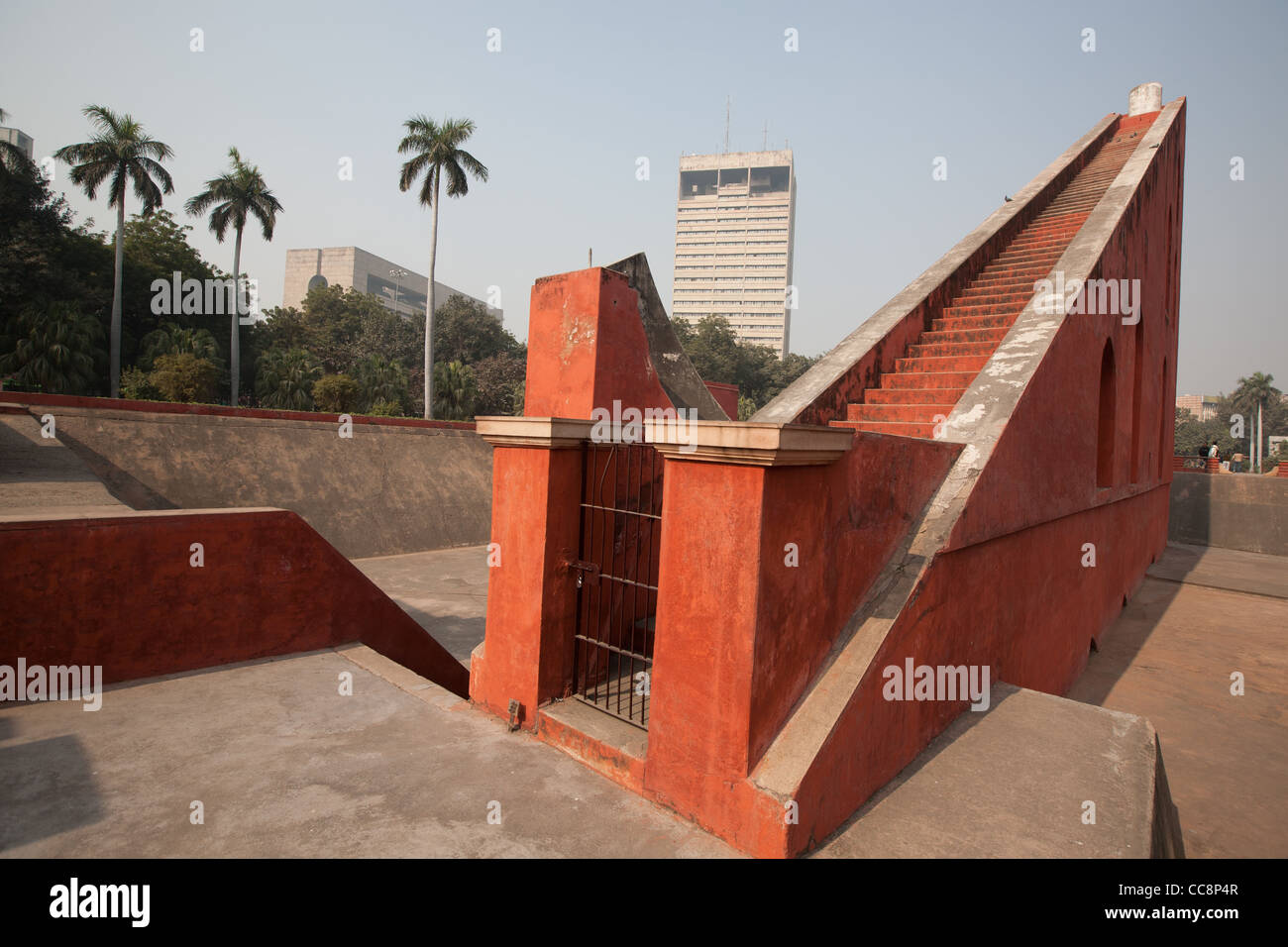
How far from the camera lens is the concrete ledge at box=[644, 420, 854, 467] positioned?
2473 mm

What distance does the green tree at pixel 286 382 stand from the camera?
2286cm

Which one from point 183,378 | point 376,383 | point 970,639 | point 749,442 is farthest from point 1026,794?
point 376,383

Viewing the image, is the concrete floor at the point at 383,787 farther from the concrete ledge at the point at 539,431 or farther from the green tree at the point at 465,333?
the green tree at the point at 465,333

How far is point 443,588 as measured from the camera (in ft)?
31.7

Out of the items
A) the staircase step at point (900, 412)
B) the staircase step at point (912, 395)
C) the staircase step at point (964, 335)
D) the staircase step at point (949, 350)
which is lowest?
the staircase step at point (900, 412)

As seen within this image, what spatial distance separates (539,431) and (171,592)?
2635mm

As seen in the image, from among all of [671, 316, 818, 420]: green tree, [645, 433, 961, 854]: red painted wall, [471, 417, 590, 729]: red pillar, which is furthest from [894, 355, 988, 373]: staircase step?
[671, 316, 818, 420]: green tree

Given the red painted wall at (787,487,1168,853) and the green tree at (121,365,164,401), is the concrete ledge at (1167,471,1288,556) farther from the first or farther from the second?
the green tree at (121,365,164,401)

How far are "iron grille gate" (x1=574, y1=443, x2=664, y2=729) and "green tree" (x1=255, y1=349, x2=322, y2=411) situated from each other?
2180 centimetres

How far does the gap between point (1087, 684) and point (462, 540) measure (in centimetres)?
1042

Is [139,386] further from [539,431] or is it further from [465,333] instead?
[539,431]

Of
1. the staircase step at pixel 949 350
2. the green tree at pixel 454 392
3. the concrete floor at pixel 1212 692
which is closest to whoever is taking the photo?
the concrete floor at pixel 1212 692

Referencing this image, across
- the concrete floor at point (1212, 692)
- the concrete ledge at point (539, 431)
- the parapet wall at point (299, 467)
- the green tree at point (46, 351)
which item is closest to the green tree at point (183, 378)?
the green tree at point (46, 351)

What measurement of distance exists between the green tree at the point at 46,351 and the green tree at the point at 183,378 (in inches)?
82.4
